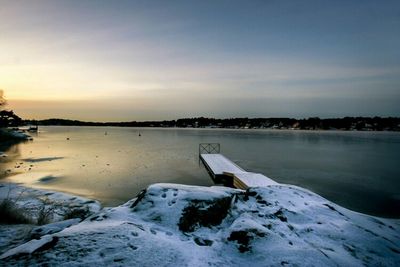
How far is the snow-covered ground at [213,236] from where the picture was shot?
3.86 meters

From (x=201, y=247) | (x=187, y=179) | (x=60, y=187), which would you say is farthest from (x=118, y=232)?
(x=187, y=179)

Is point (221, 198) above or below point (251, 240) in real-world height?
above

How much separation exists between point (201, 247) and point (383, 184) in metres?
19.8

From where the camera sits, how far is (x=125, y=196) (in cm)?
1452

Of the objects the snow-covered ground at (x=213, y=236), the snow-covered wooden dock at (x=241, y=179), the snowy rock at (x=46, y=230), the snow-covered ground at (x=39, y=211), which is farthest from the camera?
the snow-covered wooden dock at (x=241, y=179)

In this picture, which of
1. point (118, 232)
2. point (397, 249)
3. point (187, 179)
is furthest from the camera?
point (187, 179)

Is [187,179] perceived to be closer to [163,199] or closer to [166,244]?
[163,199]

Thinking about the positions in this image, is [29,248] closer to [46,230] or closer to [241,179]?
[46,230]

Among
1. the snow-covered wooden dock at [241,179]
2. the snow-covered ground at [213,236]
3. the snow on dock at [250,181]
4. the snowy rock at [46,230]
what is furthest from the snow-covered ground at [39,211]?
the snow-covered wooden dock at [241,179]

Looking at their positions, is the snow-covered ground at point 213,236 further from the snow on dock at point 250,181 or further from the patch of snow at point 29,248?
the snow on dock at point 250,181

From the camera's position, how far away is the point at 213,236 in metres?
5.12

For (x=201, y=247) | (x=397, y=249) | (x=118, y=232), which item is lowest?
(x=397, y=249)

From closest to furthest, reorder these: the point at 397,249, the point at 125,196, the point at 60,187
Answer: the point at 397,249, the point at 125,196, the point at 60,187

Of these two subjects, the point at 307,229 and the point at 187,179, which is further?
the point at 187,179
